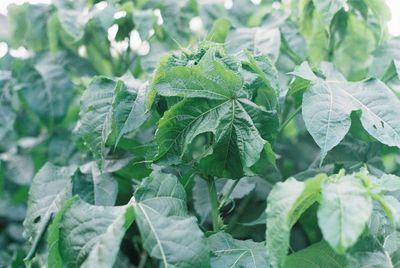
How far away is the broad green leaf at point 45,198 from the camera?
3.92 ft

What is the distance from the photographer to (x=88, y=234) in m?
0.93

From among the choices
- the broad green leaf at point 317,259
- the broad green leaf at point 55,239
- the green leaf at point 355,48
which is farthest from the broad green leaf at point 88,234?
the green leaf at point 355,48

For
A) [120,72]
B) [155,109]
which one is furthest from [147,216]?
[120,72]

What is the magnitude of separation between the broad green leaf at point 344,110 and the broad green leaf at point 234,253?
0.21 metres

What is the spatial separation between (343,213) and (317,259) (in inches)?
10.1

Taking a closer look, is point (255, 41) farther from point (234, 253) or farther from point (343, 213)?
point (343, 213)

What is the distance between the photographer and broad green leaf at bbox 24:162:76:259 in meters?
1.19

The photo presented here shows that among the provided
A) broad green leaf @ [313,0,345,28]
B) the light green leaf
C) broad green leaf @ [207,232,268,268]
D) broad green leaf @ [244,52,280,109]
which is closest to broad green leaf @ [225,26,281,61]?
broad green leaf @ [313,0,345,28]

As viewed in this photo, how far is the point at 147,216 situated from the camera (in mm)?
935

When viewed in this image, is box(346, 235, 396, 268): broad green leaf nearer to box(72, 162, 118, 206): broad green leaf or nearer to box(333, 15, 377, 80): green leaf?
box(72, 162, 118, 206): broad green leaf

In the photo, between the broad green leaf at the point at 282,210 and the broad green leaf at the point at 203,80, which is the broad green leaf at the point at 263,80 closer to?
the broad green leaf at the point at 203,80

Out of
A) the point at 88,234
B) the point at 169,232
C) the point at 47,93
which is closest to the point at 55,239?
the point at 88,234

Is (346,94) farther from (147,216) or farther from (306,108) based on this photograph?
(147,216)

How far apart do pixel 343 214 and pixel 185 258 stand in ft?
0.83
